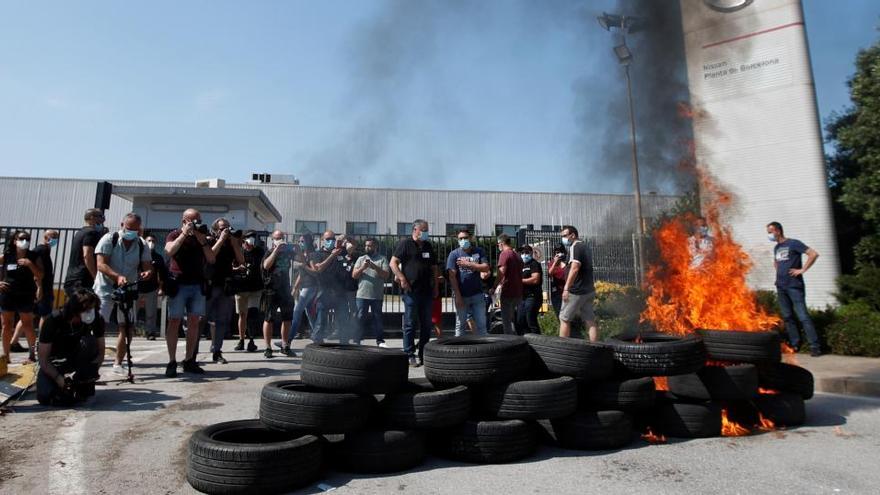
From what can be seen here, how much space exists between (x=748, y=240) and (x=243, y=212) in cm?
1284

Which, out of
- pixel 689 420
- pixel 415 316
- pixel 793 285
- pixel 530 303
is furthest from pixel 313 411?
pixel 793 285

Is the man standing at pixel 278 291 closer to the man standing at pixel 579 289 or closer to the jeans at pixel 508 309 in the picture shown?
the jeans at pixel 508 309

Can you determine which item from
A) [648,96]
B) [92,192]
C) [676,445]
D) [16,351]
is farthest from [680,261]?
[92,192]

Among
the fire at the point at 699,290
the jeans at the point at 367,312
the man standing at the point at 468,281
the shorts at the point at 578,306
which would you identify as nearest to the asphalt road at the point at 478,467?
the fire at the point at 699,290

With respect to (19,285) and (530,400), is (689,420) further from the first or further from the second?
(19,285)

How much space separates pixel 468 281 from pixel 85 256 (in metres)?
5.10

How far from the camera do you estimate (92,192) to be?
100 ft

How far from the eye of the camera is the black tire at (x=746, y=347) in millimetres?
4301

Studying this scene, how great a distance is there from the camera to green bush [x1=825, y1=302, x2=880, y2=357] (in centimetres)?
723

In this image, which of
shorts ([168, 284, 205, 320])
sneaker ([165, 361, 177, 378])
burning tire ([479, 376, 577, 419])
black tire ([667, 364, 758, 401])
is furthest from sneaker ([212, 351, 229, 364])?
black tire ([667, 364, 758, 401])

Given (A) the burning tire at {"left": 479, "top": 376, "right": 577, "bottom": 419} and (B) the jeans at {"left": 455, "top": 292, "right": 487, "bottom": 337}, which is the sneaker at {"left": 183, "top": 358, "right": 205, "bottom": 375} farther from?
(A) the burning tire at {"left": 479, "top": 376, "right": 577, "bottom": 419}

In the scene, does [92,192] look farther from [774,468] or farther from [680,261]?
[774,468]

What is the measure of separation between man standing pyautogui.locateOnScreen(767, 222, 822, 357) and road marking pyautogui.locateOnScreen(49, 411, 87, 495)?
8863 millimetres

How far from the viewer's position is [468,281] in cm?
780
